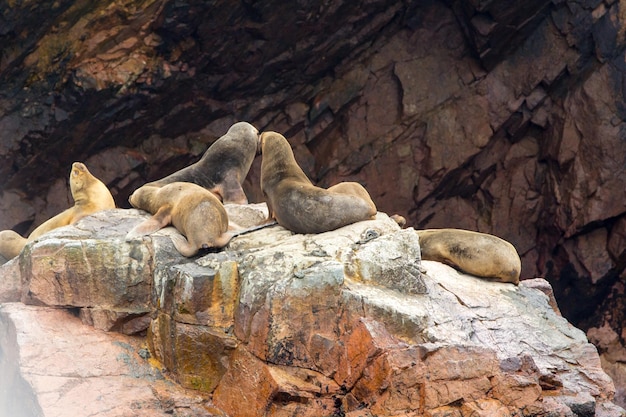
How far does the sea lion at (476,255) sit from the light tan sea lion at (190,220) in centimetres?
244

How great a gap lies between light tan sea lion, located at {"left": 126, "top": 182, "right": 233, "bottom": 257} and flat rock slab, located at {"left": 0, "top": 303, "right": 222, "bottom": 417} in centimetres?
110

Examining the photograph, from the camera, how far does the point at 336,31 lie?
20219 mm

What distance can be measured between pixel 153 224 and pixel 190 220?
2.02 ft

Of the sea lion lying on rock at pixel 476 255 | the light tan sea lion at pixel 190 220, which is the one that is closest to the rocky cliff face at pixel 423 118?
the light tan sea lion at pixel 190 220

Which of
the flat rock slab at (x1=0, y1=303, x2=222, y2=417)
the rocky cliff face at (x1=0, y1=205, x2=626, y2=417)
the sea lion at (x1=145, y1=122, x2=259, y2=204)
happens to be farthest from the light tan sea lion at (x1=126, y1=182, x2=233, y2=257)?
the sea lion at (x1=145, y1=122, x2=259, y2=204)

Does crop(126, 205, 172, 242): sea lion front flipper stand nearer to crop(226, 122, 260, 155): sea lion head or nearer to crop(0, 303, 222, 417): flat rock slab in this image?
crop(0, 303, 222, 417): flat rock slab

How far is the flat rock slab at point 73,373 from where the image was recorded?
8.56m

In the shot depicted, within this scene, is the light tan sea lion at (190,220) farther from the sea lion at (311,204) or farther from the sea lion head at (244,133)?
the sea lion head at (244,133)

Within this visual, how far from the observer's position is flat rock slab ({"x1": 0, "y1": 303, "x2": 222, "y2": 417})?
337 inches

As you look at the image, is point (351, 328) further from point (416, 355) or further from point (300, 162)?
point (300, 162)

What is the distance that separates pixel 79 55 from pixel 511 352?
38.9 feet

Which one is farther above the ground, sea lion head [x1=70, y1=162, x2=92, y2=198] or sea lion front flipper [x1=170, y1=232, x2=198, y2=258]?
sea lion head [x1=70, y1=162, x2=92, y2=198]

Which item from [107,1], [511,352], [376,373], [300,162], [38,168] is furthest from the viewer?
[300,162]

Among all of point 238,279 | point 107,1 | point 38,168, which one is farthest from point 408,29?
point 238,279
